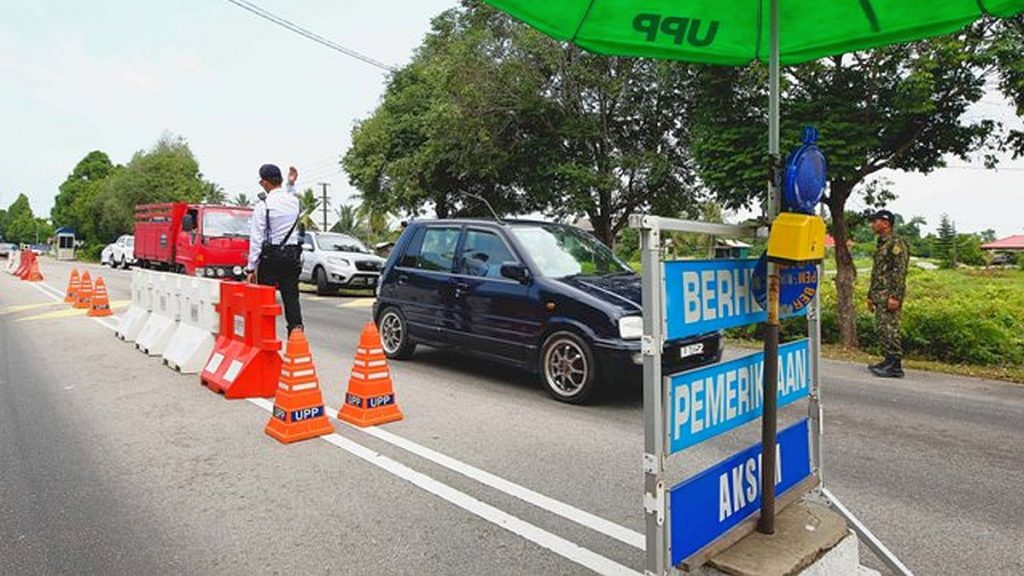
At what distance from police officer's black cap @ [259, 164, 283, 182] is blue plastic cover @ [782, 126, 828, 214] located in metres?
5.83

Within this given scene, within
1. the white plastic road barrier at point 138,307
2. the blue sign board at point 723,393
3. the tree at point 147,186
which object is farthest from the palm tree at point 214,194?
the blue sign board at point 723,393

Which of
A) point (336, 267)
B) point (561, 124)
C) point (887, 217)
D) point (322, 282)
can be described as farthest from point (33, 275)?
point (887, 217)

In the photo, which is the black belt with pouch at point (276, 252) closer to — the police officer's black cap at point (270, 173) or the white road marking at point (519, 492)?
the police officer's black cap at point (270, 173)

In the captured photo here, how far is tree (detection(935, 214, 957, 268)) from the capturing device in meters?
53.3

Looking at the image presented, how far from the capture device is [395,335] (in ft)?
26.4

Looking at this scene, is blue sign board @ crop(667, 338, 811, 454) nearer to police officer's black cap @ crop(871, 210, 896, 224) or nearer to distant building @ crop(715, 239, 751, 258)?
distant building @ crop(715, 239, 751, 258)

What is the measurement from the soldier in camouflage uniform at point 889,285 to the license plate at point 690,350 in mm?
3644

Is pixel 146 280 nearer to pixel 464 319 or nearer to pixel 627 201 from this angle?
pixel 464 319

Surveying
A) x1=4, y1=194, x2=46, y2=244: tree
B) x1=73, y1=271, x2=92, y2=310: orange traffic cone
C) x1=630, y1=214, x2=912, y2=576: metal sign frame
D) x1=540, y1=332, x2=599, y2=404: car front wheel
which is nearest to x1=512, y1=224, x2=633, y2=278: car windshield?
x1=540, y1=332, x2=599, y2=404: car front wheel

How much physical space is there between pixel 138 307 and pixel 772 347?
9.89 metres

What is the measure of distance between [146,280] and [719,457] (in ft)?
27.7

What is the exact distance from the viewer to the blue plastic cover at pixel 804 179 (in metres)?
2.33

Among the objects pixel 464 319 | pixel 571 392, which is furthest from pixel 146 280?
pixel 571 392

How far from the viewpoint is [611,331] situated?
221 inches
